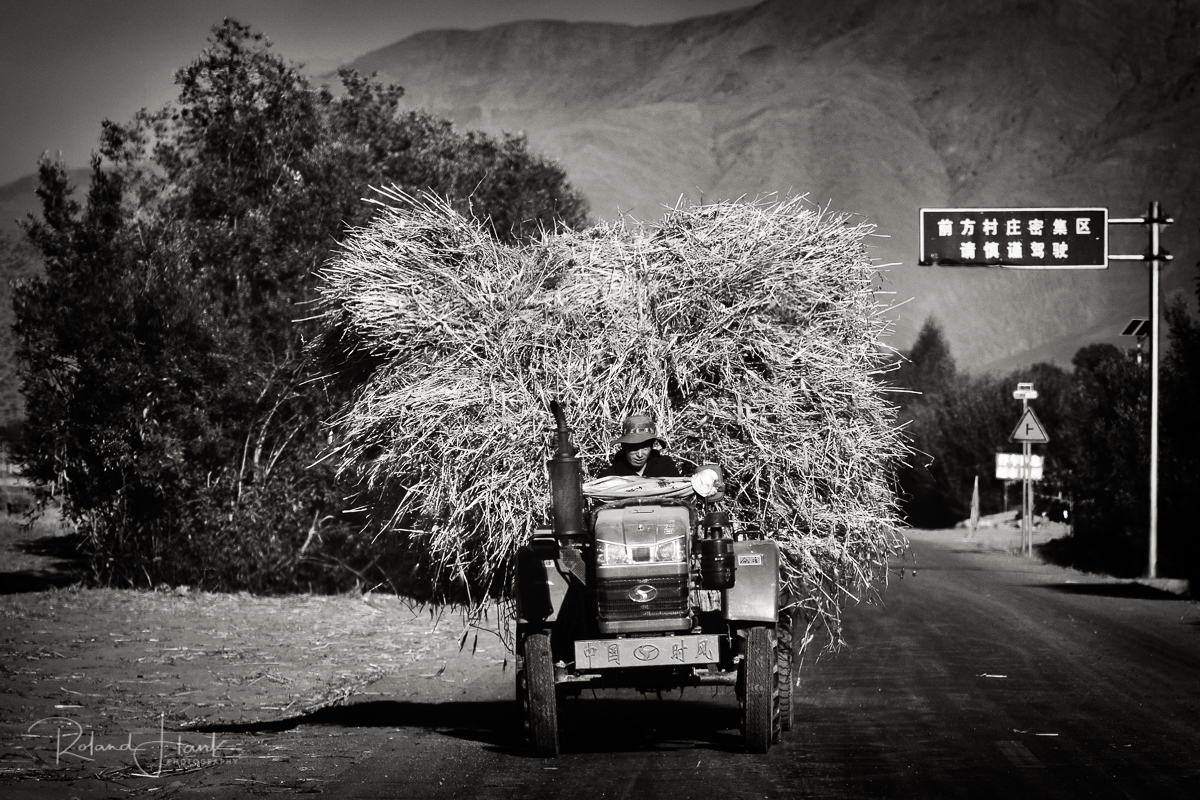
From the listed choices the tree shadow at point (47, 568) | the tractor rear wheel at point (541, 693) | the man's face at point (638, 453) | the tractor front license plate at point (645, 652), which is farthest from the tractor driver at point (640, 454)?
the tree shadow at point (47, 568)

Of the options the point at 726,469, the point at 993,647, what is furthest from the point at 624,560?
the point at 993,647

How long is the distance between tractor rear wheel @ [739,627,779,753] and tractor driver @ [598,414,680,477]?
1.35 meters

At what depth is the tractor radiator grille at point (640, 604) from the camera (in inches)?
367

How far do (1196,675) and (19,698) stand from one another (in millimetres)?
11026

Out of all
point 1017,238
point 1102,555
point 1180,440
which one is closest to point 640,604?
point 1017,238

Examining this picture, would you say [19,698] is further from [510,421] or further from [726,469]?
[726,469]

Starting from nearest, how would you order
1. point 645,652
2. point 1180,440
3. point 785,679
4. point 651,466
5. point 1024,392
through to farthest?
point 645,652 < point 651,466 < point 785,679 < point 1180,440 < point 1024,392

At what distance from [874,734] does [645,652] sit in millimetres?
2163

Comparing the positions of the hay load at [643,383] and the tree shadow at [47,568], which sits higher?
the hay load at [643,383]

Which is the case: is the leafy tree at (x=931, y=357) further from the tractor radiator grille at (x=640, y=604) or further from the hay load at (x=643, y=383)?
the tractor radiator grille at (x=640, y=604)

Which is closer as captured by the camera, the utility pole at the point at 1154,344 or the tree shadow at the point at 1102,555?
the utility pole at the point at 1154,344

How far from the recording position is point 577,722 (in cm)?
1164

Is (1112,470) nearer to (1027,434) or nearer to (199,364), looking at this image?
(1027,434)

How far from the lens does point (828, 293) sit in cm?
1107
